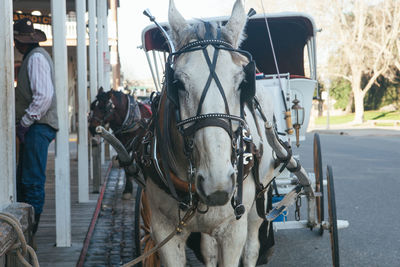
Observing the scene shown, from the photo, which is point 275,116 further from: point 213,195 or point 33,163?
point 213,195

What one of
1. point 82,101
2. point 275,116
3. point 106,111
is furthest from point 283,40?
point 106,111

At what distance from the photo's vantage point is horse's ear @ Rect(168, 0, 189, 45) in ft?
9.67

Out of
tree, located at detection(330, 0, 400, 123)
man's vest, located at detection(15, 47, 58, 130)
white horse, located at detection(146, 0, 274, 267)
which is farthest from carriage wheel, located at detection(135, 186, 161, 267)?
tree, located at detection(330, 0, 400, 123)

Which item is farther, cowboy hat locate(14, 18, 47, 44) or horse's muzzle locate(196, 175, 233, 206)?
cowboy hat locate(14, 18, 47, 44)

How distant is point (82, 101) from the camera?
24.9 feet

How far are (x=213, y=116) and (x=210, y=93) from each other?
142 millimetres

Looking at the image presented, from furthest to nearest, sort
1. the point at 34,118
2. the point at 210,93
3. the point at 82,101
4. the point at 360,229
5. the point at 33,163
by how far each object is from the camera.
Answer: the point at 82,101
the point at 360,229
the point at 33,163
the point at 34,118
the point at 210,93

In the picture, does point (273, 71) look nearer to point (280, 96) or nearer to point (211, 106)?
point (280, 96)

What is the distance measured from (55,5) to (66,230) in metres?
2.30

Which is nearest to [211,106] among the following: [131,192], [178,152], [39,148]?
[178,152]

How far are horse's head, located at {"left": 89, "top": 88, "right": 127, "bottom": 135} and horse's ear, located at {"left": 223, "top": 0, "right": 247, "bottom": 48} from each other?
5794 millimetres

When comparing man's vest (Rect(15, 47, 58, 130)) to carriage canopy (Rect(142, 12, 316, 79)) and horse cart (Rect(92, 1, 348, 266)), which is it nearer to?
horse cart (Rect(92, 1, 348, 266))

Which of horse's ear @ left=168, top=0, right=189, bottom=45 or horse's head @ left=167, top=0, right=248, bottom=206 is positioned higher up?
horse's ear @ left=168, top=0, right=189, bottom=45

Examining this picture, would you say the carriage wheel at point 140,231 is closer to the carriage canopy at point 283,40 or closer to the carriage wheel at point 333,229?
the carriage wheel at point 333,229
